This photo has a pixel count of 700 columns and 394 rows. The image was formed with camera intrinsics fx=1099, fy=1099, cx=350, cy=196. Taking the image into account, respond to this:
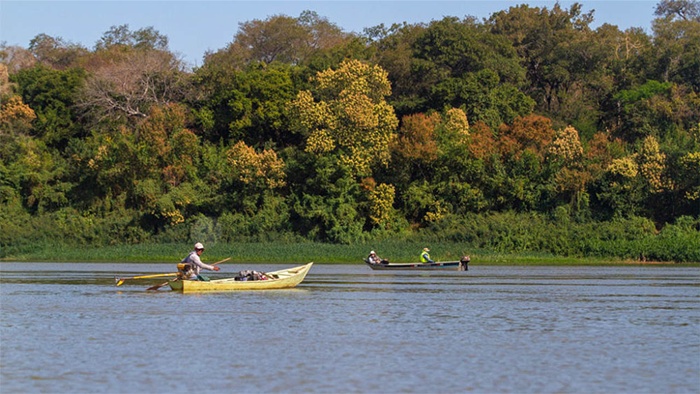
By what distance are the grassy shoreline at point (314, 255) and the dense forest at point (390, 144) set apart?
1154mm

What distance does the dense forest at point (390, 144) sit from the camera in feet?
187

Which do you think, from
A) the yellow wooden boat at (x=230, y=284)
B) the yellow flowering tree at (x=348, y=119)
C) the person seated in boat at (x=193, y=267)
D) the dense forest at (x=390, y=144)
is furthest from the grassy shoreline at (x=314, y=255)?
the person seated in boat at (x=193, y=267)

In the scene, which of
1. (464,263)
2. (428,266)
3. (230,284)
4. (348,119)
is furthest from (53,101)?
Answer: (230,284)

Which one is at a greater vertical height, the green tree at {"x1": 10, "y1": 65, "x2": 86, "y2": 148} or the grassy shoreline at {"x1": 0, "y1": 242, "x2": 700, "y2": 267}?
the green tree at {"x1": 10, "y1": 65, "x2": 86, "y2": 148}

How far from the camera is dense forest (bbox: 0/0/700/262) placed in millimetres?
57062

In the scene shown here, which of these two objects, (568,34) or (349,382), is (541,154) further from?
(349,382)

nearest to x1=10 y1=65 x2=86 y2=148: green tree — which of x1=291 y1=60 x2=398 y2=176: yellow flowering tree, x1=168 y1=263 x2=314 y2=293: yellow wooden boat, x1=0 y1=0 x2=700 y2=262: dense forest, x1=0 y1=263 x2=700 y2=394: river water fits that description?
x1=0 y1=0 x2=700 y2=262: dense forest

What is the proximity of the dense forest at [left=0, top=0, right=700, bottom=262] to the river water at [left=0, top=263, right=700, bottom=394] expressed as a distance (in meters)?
20.5

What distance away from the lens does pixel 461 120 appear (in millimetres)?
59844

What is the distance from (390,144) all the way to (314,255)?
888 centimetres

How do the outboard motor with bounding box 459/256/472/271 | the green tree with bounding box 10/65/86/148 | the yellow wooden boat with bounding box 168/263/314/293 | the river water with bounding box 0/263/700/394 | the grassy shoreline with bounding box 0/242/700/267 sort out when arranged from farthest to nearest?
1. the green tree with bounding box 10/65/86/148
2. the grassy shoreline with bounding box 0/242/700/267
3. the outboard motor with bounding box 459/256/472/271
4. the yellow wooden boat with bounding box 168/263/314/293
5. the river water with bounding box 0/263/700/394

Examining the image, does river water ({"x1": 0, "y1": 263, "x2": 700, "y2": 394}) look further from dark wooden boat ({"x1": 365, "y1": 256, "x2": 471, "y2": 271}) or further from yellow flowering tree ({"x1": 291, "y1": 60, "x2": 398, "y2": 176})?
yellow flowering tree ({"x1": 291, "y1": 60, "x2": 398, "y2": 176})

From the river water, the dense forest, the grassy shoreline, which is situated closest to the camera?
the river water

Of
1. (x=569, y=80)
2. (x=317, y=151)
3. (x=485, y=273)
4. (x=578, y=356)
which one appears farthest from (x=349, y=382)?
(x=569, y=80)
